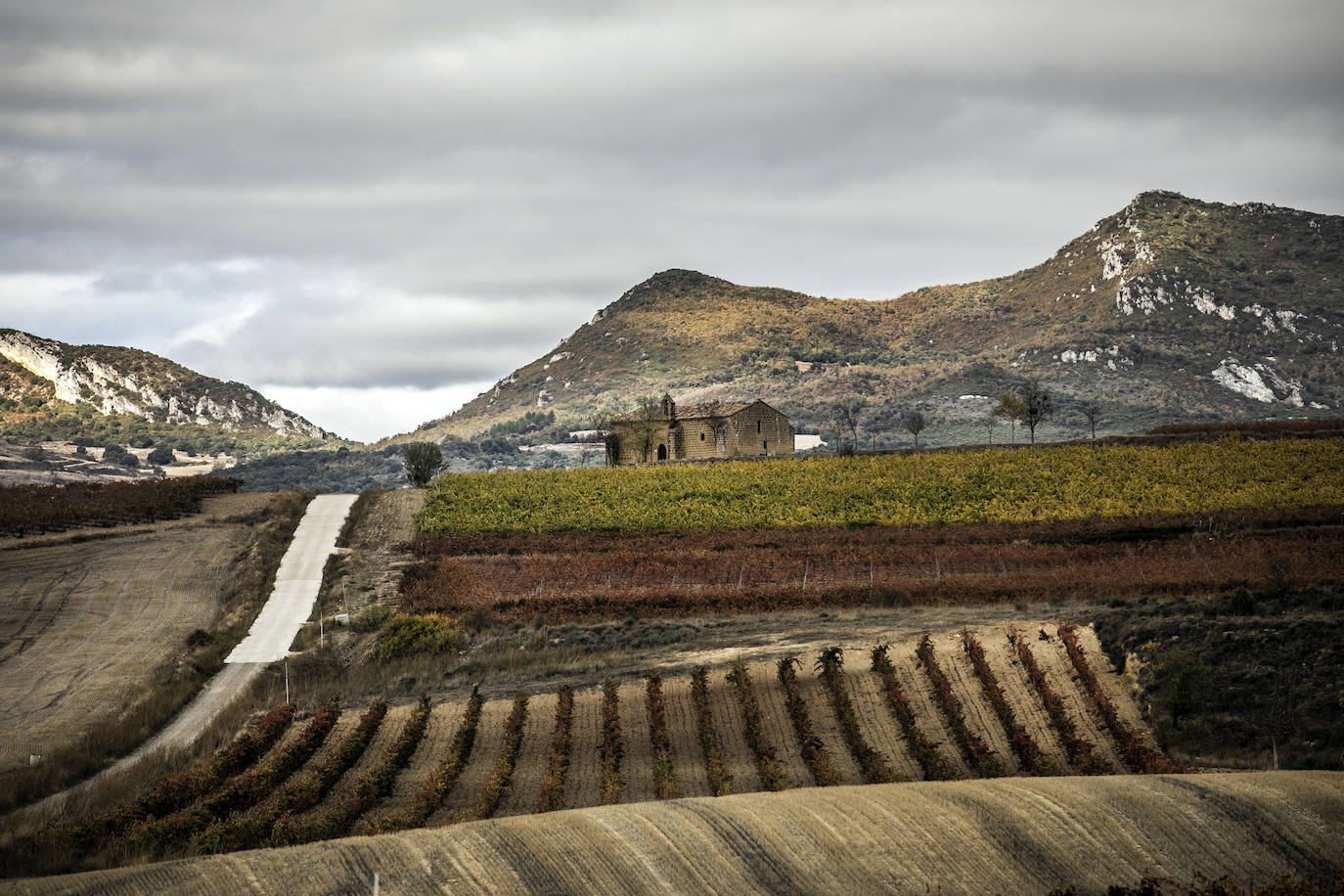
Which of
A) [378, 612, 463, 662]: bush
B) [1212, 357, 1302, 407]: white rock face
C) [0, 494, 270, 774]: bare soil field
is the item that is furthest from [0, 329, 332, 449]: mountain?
[1212, 357, 1302, 407]: white rock face

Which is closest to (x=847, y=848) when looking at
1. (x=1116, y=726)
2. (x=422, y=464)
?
(x=1116, y=726)

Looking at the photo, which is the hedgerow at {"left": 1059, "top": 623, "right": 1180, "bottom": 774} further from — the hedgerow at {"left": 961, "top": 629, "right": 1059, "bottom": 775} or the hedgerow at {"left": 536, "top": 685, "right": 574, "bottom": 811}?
the hedgerow at {"left": 536, "top": 685, "right": 574, "bottom": 811}

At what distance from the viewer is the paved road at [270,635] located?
29078 millimetres

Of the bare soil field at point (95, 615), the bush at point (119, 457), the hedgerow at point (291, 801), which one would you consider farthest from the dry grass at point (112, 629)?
the bush at point (119, 457)

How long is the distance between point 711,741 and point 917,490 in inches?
1576

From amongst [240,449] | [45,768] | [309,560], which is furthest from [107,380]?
[45,768]

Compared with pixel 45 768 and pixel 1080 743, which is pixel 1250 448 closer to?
pixel 1080 743

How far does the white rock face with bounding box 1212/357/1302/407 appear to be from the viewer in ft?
501

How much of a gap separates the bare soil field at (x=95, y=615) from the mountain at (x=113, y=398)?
3925 inches

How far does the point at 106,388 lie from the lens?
156625 mm

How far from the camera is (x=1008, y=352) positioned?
18575cm

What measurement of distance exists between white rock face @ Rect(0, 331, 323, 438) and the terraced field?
145m

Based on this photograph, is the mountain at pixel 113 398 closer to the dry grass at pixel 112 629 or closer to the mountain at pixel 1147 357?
the mountain at pixel 1147 357

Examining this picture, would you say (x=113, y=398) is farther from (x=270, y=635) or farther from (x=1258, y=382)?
(x=1258, y=382)
